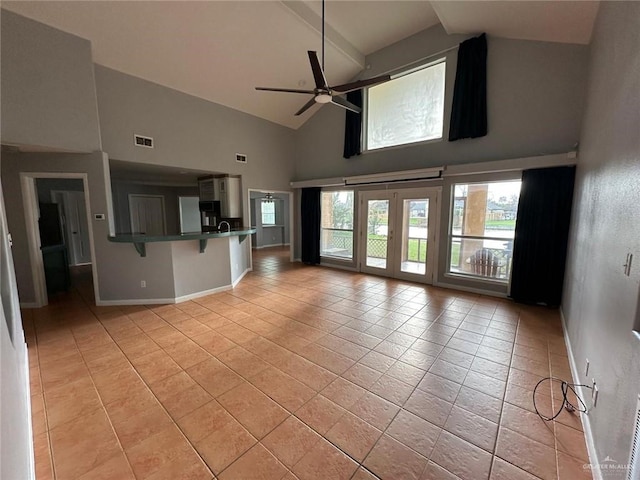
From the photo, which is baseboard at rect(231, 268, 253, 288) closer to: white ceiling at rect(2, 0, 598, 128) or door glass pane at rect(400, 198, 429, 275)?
door glass pane at rect(400, 198, 429, 275)

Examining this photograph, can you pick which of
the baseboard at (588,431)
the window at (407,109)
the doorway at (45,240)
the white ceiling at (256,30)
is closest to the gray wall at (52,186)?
the doorway at (45,240)

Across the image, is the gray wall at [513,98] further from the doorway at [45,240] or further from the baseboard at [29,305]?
the baseboard at [29,305]

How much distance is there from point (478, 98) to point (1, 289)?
6034mm

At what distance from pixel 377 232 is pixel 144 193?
23.5 feet

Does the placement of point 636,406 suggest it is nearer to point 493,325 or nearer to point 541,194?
point 493,325

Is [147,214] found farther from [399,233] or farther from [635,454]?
[635,454]

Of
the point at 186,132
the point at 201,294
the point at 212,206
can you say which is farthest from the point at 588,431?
the point at 212,206

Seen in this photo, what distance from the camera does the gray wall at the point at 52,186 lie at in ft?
20.0

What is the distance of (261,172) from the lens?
646 centimetres

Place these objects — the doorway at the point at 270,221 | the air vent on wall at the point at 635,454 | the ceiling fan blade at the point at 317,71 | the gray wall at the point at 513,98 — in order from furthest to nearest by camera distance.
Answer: the doorway at the point at 270,221, the gray wall at the point at 513,98, the ceiling fan blade at the point at 317,71, the air vent on wall at the point at 635,454

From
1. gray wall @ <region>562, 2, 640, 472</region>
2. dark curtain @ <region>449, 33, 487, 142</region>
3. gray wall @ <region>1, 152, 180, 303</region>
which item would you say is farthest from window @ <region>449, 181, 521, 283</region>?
gray wall @ <region>1, 152, 180, 303</region>

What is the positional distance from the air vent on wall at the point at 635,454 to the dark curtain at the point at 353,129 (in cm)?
570

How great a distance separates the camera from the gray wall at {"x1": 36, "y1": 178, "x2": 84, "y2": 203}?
610 cm

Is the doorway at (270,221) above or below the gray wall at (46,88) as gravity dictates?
below
